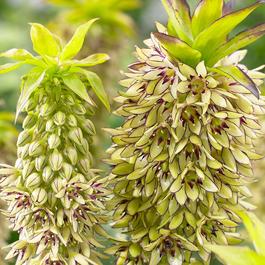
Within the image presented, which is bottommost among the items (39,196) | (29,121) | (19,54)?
(39,196)

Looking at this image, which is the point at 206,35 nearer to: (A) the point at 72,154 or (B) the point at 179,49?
(B) the point at 179,49

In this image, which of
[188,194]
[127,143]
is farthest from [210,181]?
[127,143]

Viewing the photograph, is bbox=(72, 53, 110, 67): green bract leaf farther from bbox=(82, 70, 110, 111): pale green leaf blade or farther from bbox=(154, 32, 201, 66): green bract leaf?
bbox=(154, 32, 201, 66): green bract leaf

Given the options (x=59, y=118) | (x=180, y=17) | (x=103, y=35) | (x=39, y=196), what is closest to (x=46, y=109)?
(x=59, y=118)

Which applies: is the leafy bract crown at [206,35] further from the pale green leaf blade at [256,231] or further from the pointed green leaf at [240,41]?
the pale green leaf blade at [256,231]

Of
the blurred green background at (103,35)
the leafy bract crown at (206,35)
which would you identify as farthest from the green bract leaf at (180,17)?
the blurred green background at (103,35)

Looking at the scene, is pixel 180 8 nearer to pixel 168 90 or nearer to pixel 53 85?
pixel 168 90

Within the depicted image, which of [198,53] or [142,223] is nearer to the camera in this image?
[198,53]
